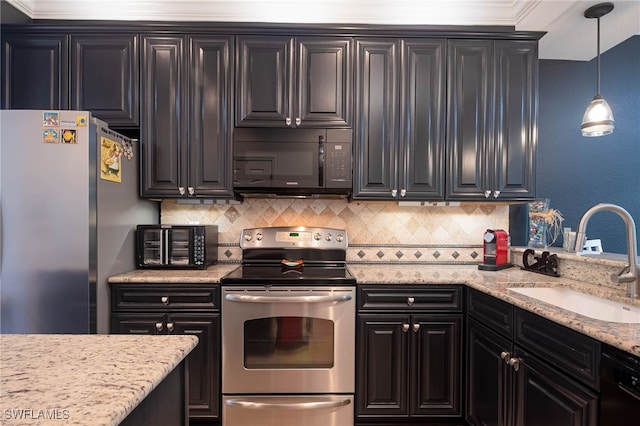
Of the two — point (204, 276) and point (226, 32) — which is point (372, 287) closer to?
point (204, 276)

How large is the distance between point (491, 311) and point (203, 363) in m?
1.67

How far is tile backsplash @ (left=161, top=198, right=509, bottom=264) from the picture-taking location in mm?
2418

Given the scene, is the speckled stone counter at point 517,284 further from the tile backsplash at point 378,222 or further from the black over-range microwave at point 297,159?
the black over-range microwave at point 297,159

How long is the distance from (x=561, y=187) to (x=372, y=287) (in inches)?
70.1

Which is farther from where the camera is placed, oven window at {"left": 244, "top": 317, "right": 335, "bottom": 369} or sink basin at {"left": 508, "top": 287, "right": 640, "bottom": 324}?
oven window at {"left": 244, "top": 317, "right": 335, "bottom": 369}

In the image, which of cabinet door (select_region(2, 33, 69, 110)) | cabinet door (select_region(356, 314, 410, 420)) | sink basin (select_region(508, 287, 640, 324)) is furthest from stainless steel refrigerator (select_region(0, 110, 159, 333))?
sink basin (select_region(508, 287, 640, 324))

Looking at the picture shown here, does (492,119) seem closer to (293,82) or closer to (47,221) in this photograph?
(293,82)

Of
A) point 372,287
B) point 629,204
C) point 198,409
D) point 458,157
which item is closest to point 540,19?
point 458,157

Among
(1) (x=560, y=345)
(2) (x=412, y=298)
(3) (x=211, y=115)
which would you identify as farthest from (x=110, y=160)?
(1) (x=560, y=345)

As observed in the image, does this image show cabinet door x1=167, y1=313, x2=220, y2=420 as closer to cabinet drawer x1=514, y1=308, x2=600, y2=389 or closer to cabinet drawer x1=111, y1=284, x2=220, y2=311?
cabinet drawer x1=111, y1=284, x2=220, y2=311

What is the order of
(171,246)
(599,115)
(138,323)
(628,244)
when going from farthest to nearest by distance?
(171,246) → (138,323) → (599,115) → (628,244)

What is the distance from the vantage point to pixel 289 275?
1.94m

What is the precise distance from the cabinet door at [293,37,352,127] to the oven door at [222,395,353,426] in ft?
5.75

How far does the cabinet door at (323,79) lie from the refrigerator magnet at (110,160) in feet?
3.72
